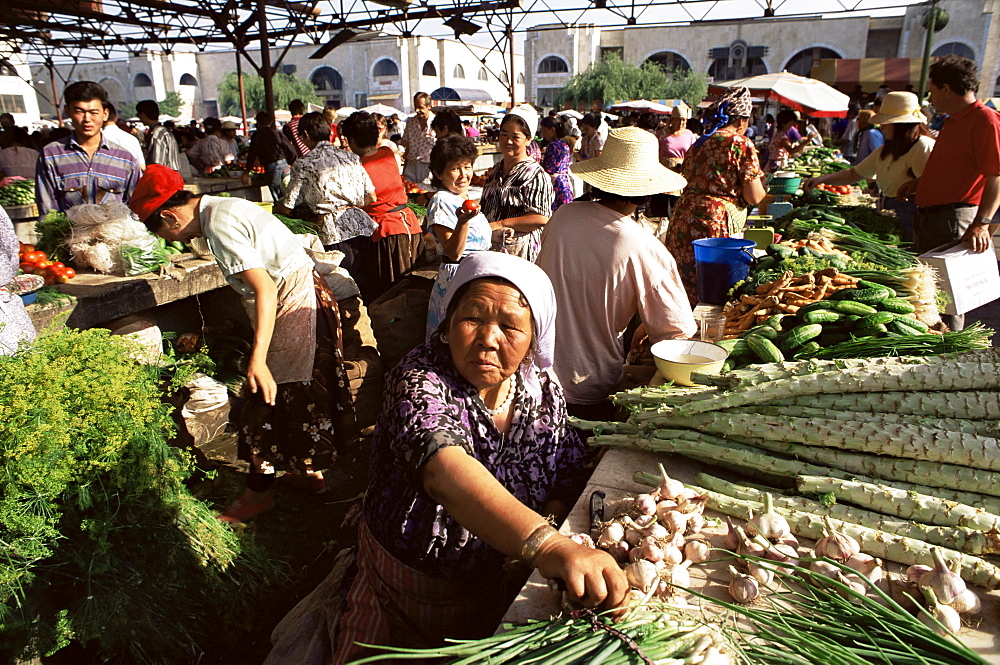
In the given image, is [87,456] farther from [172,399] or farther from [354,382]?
→ [354,382]

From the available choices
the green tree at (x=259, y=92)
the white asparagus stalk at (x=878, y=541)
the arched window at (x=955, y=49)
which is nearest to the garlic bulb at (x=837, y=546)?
the white asparagus stalk at (x=878, y=541)

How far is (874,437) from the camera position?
5.29ft

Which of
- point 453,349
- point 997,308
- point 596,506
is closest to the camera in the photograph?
point 596,506

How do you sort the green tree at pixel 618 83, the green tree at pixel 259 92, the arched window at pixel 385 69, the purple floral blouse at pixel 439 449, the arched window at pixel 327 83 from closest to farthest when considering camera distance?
the purple floral blouse at pixel 439 449 < the green tree at pixel 618 83 < the green tree at pixel 259 92 < the arched window at pixel 385 69 < the arched window at pixel 327 83

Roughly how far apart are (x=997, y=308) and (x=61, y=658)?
25.6 ft

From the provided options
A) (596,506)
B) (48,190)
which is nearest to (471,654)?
(596,506)

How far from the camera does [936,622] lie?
119cm

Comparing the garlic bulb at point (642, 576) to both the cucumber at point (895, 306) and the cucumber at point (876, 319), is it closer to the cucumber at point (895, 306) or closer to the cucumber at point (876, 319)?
the cucumber at point (876, 319)

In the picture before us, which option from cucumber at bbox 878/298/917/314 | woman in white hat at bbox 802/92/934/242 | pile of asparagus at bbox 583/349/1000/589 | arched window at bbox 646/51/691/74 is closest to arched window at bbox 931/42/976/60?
arched window at bbox 646/51/691/74

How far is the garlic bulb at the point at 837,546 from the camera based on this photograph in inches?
53.3

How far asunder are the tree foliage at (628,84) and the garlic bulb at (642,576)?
147ft

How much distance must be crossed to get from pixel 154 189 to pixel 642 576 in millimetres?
2638

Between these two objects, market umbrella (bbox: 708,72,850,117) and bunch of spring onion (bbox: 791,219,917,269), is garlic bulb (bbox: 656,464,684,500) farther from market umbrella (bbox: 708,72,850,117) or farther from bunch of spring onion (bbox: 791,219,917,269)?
market umbrella (bbox: 708,72,850,117)

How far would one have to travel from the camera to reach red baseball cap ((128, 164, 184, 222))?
2.82 metres
